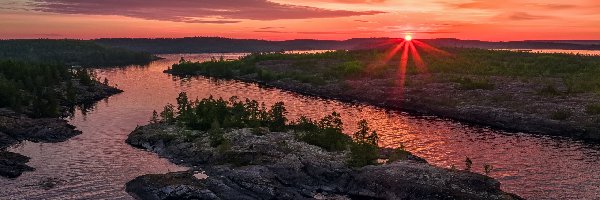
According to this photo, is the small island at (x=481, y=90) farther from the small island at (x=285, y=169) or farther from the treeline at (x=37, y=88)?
the treeline at (x=37, y=88)

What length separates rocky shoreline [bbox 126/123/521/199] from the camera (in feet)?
157

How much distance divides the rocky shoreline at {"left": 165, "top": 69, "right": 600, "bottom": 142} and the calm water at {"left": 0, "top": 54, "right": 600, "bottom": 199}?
6.35m

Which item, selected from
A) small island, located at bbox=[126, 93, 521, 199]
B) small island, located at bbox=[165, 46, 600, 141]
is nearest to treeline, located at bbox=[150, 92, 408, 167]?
small island, located at bbox=[126, 93, 521, 199]

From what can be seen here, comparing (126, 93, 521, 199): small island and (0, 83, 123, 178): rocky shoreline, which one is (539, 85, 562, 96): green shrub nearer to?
(126, 93, 521, 199): small island

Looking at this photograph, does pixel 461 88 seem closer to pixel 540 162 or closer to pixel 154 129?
pixel 540 162

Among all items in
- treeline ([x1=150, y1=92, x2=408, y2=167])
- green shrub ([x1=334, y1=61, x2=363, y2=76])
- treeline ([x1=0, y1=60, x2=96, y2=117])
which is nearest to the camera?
treeline ([x1=150, y1=92, x2=408, y2=167])

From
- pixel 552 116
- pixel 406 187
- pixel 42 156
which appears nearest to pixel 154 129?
pixel 42 156

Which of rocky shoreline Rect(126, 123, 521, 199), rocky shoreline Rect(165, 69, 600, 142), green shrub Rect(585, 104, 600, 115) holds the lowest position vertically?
rocky shoreline Rect(165, 69, 600, 142)

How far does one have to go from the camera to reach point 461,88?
13075 centimetres

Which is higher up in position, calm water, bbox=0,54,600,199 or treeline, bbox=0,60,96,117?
treeline, bbox=0,60,96,117

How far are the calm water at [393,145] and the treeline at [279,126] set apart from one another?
25.9 feet

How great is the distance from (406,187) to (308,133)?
813 inches

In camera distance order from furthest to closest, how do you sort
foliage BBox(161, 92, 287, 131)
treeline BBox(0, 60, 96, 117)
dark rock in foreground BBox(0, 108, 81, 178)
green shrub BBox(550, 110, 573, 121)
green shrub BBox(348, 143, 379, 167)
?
treeline BBox(0, 60, 96, 117) → green shrub BBox(550, 110, 573, 121) → dark rock in foreground BBox(0, 108, 81, 178) → foliage BBox(161, 92, 287, 131) → green shrub BBox(348, 143, 379, 167)

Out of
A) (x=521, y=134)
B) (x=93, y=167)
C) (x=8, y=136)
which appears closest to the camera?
(x=93, y=167)
